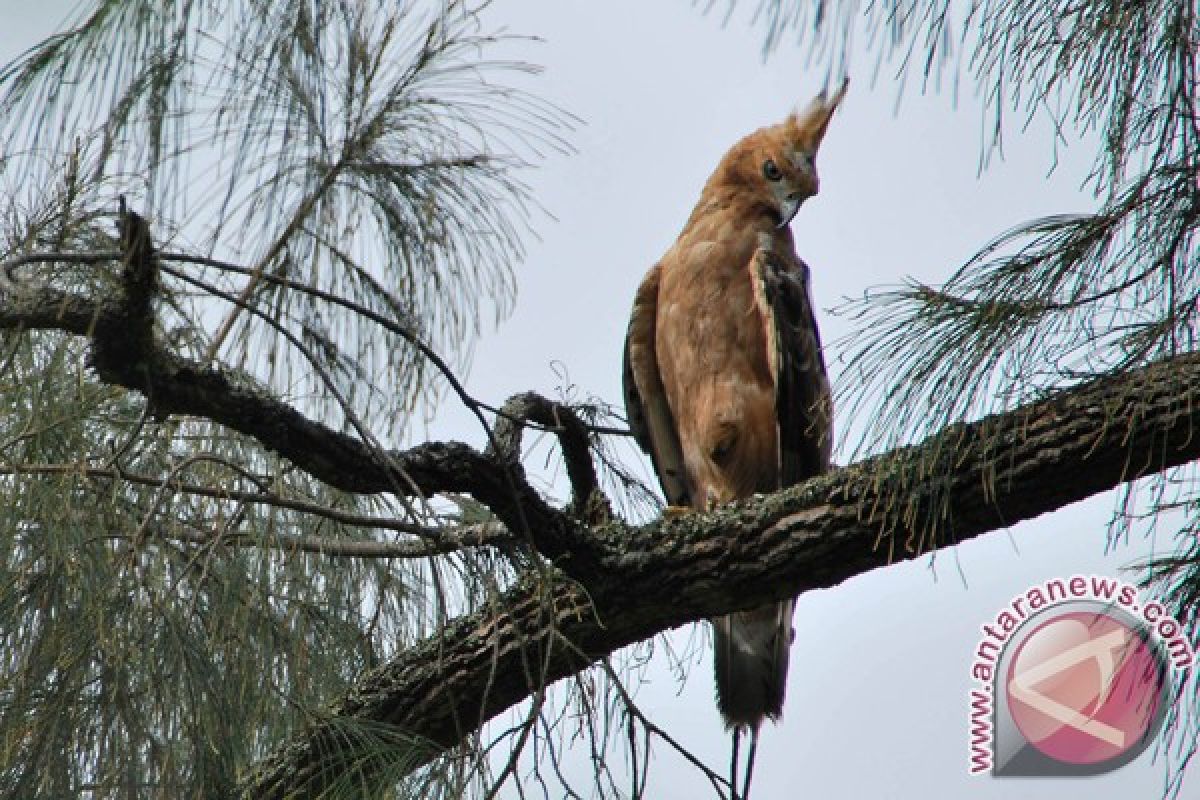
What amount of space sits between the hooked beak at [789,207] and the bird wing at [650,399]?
1.13 feet

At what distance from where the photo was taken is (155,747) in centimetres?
282

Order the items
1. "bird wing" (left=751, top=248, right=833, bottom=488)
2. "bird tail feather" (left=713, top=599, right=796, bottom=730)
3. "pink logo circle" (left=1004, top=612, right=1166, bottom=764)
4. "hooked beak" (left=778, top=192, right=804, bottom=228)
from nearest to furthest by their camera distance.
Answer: "bird tail feather" (left=713, top=599, right=796, bottom=730)
"bird wing" (left=751, top=248, right=833, bottom=488)
"pink logo circle" (left=1004, top=612, right=1166, bottom=764)
"hooked beak" (left=778, top=192, right=804, bottom=228)

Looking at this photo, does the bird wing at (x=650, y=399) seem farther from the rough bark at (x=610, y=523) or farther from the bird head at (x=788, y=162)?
the rough bark at (x=610, y=523)

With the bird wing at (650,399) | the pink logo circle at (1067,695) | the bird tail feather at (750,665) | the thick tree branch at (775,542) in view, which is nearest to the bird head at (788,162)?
the bird wing at (650,399)

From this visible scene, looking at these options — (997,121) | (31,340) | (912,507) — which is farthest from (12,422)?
(997,121)

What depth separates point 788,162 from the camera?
170 inches

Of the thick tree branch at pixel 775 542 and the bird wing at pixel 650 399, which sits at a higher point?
the bird wing at pixel 650 399

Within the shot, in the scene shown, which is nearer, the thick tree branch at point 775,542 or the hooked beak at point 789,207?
the thick tree branch at point 775,542

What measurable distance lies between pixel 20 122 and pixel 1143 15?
1521 millimetres

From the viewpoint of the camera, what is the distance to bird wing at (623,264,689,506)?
4090 millimetres

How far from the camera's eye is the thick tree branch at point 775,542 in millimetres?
2443

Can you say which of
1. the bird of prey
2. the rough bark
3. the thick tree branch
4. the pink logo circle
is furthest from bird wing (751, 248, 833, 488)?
the thick tree branch

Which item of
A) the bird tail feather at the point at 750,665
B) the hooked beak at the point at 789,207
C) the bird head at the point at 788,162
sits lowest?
the bird tail feather at the point at 750,665

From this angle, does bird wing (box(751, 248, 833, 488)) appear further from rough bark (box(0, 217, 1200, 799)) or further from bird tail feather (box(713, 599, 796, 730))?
rough bark (box(0, 217, 1200, 799))
